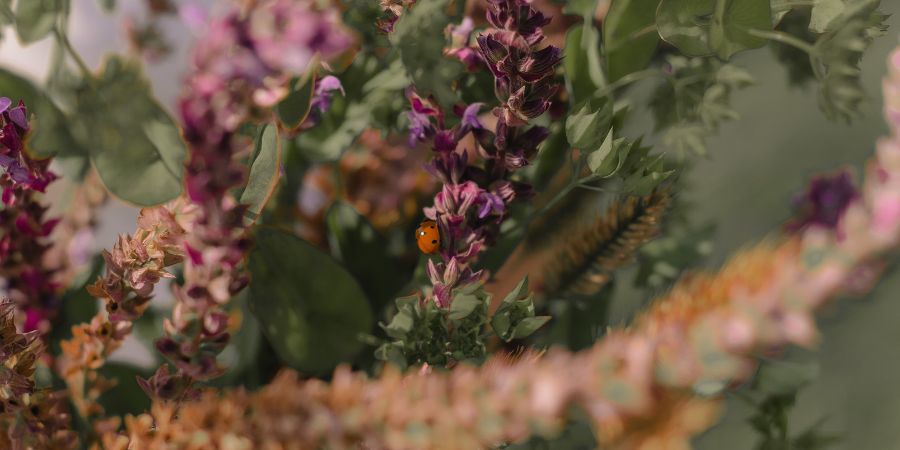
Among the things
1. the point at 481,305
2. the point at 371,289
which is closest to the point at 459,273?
the point at 481,305

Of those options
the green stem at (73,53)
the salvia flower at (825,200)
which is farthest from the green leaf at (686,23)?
the green stem at (73,53)

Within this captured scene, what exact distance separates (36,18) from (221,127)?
164mm

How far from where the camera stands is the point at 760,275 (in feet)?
0.66

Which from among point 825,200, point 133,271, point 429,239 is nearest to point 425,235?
point 429,239

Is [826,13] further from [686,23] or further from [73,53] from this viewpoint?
[73,53]

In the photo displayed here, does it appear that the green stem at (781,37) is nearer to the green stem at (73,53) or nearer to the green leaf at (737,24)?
the green leaf at (737,24)

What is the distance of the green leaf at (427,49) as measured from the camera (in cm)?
27

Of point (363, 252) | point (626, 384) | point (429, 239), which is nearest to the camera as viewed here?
point (626, 384)

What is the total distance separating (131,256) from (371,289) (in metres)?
0.16

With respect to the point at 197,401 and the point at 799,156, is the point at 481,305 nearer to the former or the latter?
the point at 197,401

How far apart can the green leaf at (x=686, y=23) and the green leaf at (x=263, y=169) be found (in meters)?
0.16

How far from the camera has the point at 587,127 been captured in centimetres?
27

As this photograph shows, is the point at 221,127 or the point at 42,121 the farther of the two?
the point at 42,121

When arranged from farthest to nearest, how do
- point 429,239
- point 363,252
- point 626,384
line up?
point 363,252
point 429,239
point 626,384
